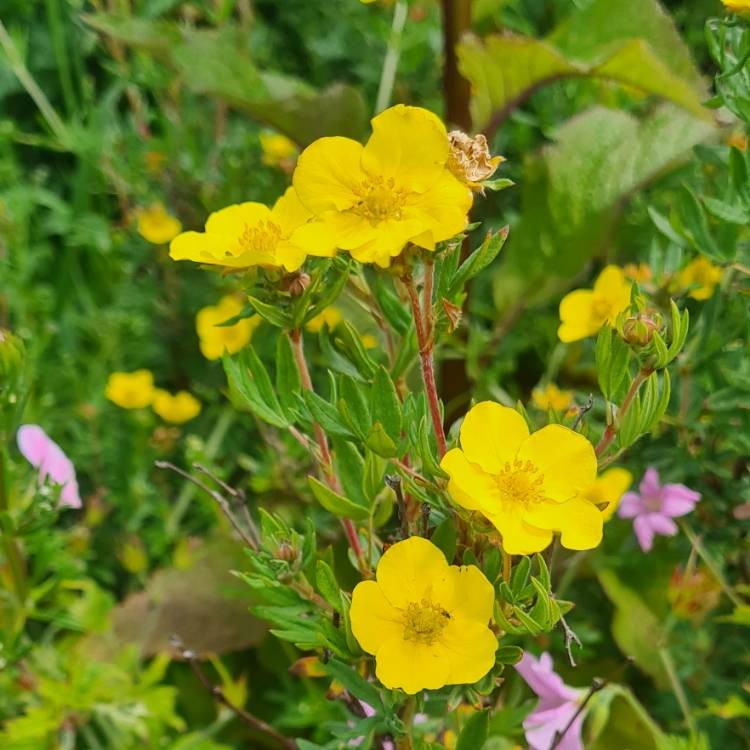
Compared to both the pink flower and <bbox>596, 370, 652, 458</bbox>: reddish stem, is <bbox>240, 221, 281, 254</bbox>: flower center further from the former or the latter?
the pink flower

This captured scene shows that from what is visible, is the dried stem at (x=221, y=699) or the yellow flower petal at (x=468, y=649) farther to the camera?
the dried stem at (x=221, y=699)

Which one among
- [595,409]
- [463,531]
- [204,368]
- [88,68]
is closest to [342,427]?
[463,531]

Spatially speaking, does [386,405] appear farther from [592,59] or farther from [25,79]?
[25,79]

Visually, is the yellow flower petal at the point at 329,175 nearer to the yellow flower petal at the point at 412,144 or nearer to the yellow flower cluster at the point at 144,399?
the yellow flower petal at the point at 412,144

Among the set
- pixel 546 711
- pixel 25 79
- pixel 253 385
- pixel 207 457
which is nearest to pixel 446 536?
pixel 253 385

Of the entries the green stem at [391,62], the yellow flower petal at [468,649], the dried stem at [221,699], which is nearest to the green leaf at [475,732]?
the yellow flower petal at [468,649]

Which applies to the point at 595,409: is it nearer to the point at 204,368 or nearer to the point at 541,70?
the point at 541,70

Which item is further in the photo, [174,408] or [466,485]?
[174,408]
